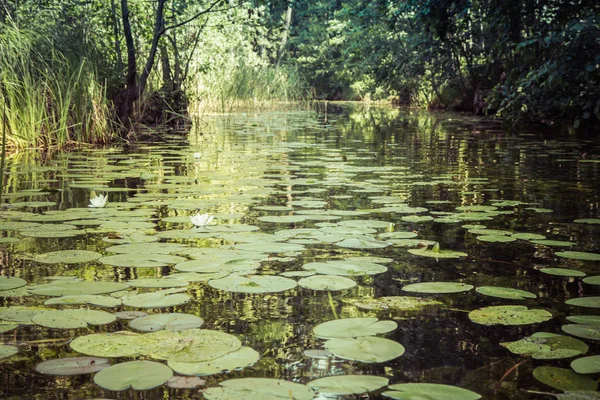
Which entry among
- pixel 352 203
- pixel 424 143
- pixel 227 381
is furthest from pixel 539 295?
pixel 424 143

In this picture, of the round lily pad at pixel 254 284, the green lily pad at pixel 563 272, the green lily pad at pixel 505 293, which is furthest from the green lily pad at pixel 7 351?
the green lily pad at pixel 563 272

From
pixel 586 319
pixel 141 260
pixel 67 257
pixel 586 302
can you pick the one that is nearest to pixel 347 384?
pixel 586 319

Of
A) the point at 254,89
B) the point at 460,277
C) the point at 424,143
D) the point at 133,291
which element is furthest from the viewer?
the point at 254,89

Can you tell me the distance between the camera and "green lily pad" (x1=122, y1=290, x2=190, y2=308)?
52.6 inches

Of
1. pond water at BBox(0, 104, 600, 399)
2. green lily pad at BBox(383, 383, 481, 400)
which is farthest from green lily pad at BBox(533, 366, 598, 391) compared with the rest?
green lily pad at BBox(383, 383, 481, 400)

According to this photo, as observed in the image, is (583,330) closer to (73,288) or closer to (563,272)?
(563,272)

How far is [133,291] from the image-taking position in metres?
1.44

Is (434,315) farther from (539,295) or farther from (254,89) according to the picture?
(254,89)

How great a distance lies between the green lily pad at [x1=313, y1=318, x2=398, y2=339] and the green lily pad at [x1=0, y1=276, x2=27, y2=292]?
728 mm

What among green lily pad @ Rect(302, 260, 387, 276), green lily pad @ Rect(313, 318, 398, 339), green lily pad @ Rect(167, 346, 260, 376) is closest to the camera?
green lily pad @ Rect(167, 346, 260, 376)

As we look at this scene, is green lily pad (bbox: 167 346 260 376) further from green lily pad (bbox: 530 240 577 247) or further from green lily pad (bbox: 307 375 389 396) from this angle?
green lily pad (bbox: 530 240 577 247)

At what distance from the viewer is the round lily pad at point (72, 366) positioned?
994 mm

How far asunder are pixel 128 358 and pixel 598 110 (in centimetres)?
491

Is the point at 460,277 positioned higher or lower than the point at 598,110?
lower
